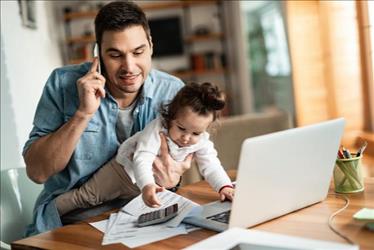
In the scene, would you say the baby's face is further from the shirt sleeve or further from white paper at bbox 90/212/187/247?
the shirt sleeve

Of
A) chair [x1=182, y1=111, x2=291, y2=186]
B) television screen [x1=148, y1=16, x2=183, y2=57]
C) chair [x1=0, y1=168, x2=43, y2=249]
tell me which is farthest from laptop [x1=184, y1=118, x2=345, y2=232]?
television screen [x1=148, y1=16, x2=183, y2=57]

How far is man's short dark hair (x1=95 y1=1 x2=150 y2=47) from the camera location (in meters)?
1.44

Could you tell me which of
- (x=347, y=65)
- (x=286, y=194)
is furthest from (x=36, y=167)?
(x=347, y=65)

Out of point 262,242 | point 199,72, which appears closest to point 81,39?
point 199,72

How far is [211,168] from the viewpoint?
1.42 m

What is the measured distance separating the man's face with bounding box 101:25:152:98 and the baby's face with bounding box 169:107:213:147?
0.23 metres

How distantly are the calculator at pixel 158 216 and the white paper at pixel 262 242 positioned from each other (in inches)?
9.8

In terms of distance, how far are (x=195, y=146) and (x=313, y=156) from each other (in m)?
0.45

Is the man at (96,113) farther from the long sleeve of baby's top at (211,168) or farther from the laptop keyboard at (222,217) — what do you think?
the laptop keyboard at (222,217)

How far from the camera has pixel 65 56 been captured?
6.23 metres

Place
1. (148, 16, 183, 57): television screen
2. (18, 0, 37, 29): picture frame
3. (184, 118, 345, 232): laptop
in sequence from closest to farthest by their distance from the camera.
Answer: (184, 118, 345, 232): laptop < (18, 0, 37, 29): picture frame < (148, 16, 183, 57): television screen

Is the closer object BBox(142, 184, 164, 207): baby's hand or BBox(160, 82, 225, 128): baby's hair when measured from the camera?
BBox(142, 184, 164, 207): baby's hand

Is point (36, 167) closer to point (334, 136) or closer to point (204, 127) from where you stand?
point (204, 127)

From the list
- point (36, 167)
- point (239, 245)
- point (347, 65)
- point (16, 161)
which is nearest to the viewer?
point (239, 245)
